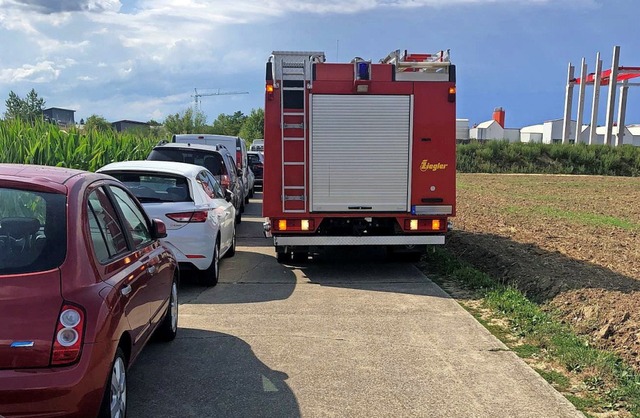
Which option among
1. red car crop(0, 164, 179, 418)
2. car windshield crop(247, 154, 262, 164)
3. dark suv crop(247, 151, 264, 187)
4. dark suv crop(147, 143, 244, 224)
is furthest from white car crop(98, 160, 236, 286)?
car windshield crop(247, 154, 262, 164)

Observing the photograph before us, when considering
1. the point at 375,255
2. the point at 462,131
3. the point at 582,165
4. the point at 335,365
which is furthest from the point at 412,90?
the point at 462,131

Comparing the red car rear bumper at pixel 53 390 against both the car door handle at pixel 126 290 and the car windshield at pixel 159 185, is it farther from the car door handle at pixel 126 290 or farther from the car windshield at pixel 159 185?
the car windshield at pixel 159 185

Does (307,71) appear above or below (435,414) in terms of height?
above

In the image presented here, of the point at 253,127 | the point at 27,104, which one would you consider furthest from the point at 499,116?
the point at 27,104

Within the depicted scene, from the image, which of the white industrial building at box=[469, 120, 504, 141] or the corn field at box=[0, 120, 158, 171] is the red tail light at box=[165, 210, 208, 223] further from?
the white industrial building at box=[469, 120, 504, 141]

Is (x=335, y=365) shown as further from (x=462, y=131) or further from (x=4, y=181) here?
(x=462, y=131)

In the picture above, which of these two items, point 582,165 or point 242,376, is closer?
point 242,376

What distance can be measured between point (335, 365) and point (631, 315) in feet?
10.3

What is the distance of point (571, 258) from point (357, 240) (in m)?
3.45

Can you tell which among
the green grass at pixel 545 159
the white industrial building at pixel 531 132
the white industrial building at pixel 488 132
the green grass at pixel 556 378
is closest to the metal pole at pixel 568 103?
the green grass at pixel 545 159

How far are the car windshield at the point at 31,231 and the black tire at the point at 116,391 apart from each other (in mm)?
706

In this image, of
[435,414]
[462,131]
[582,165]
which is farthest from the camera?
[462,131]

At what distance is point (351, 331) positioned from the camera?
20.3 feet

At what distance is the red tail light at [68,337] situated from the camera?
302 cm
